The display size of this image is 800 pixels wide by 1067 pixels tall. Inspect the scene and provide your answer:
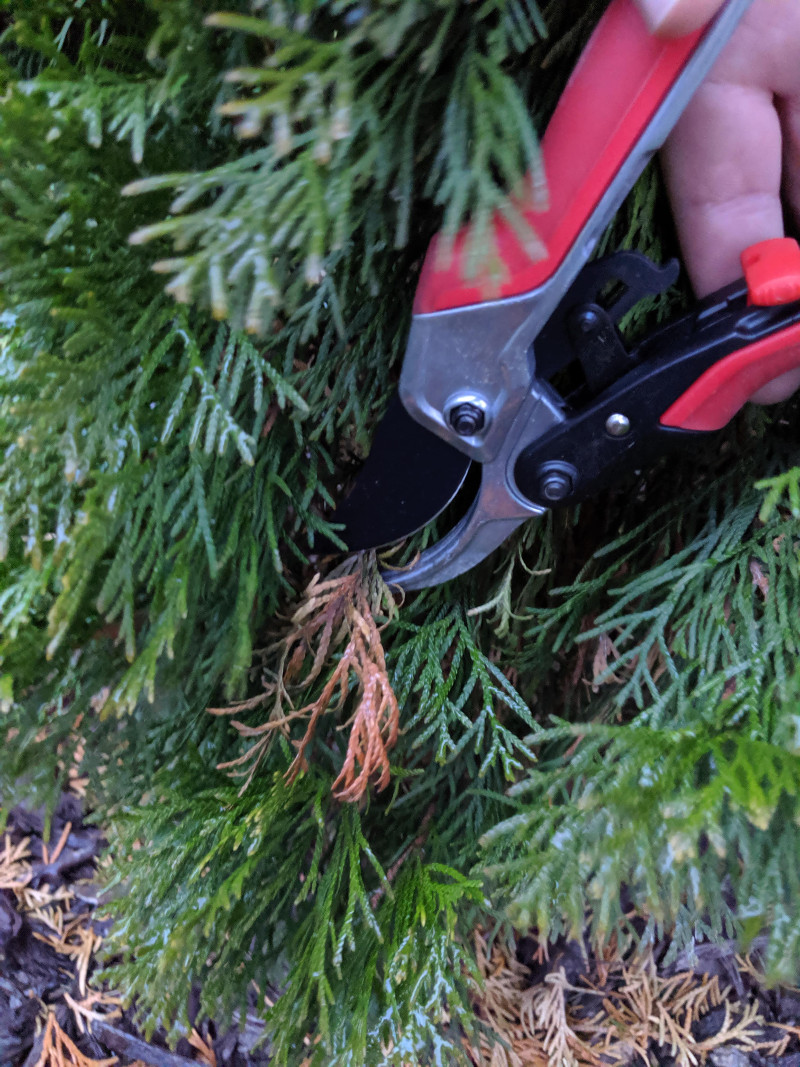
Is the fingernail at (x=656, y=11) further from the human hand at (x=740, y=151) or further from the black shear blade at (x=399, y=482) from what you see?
the black shear blade at (x=399, y=482)

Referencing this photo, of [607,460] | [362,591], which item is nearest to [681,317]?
[607,460]

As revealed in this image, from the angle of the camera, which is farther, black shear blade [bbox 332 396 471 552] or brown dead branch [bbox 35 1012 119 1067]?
brown dead branch [bbox 35 1012 119 1067]

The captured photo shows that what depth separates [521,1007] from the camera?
1.62 meters

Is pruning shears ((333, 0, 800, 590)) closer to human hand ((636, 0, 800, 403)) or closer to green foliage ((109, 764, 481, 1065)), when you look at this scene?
human hand ((636, 0, 800, 403))

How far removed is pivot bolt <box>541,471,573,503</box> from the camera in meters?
0.93

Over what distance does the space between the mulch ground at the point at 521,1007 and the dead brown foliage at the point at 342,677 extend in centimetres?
72

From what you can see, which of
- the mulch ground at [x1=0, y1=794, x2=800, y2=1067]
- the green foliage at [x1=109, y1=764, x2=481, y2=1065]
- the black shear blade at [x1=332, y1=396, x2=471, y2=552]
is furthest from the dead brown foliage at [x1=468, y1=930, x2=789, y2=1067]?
the black shear blade at [x1=332, y1=396, x2=471, y2=552]

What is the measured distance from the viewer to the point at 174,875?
1.13m

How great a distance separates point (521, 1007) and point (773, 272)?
166 centimetres

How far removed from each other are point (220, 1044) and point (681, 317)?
6.01 ft

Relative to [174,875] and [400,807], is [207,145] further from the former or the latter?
[400,807]

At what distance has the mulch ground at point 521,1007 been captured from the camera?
151 centimetres

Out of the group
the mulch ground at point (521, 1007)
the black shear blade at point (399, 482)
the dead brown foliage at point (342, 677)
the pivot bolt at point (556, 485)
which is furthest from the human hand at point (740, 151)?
the mulch ground at point (521, 1007)

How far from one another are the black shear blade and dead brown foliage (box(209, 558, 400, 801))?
0.13 metres
